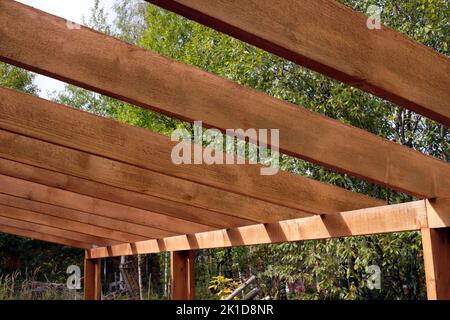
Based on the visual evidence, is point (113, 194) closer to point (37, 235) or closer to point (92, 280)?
point (37, 235)

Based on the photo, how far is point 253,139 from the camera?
8.91 feet

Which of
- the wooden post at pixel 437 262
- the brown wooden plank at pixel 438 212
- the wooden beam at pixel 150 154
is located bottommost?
the wooden post at pixel 437 262

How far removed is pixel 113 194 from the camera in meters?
4.74

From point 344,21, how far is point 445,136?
673cm

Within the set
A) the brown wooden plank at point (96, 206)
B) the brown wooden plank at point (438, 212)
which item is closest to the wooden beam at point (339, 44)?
the brown wooden plank at point (438, 212)

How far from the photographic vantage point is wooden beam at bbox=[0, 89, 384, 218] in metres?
2.96

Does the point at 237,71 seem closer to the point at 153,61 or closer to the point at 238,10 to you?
the point at 153,61

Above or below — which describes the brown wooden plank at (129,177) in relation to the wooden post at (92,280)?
above

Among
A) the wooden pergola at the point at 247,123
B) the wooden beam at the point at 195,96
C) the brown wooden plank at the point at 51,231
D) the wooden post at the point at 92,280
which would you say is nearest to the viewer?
the wooden pergola at the point at 247,123

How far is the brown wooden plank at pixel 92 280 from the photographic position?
9117mm

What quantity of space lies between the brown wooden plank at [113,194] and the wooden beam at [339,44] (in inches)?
105

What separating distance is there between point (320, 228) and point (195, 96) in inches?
71.4

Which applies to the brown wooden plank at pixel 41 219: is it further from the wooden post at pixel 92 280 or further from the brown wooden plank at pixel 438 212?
the brown wooden plank at pixel 438 212

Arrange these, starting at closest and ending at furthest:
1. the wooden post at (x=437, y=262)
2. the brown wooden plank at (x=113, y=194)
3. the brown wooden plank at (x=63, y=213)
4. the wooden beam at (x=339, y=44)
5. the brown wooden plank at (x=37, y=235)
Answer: the wooden beam at (x=339, y=44) < the wooden post at (x=437, y=262) < the brown wooden plank at (x=113, y=194) < the brown wooden plank at (x=63, y=213) < the brown wooden plank at (x=37, y=235)
